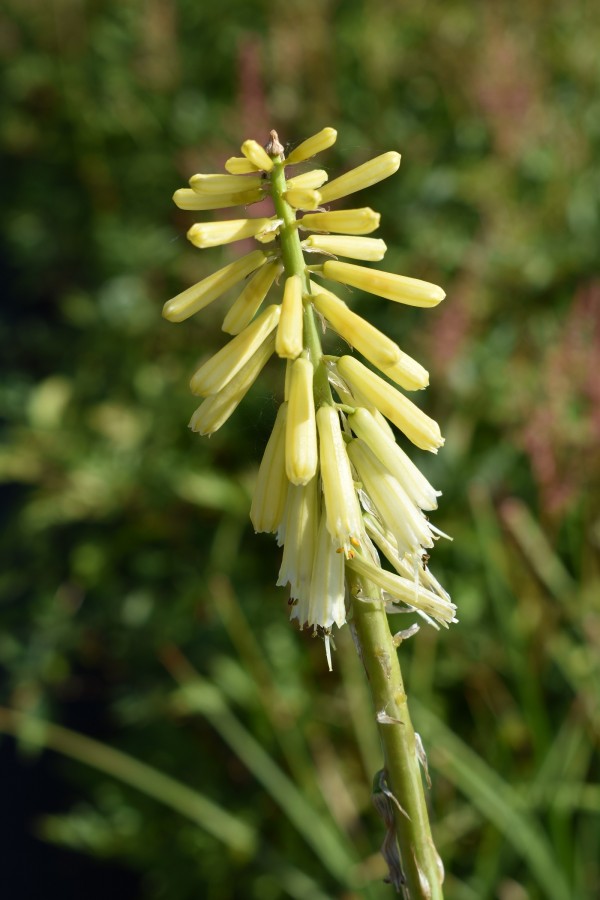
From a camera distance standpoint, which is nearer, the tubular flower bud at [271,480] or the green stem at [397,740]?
the green stem at [397,740]

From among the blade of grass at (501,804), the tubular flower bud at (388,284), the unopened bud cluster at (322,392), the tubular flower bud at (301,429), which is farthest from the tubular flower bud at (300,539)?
the blade of grass at (501,804)

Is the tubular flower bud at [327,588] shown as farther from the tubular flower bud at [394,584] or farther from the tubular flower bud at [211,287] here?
the tubular flower bud at [211,287]

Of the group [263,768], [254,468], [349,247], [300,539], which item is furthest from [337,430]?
[263,768]

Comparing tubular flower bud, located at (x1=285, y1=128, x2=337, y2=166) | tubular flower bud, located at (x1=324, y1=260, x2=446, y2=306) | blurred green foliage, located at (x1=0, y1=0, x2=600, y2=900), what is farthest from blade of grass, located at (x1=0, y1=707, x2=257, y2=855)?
tubular flower bud, located at (x1=285, y1=128, x2=337, y2=166)

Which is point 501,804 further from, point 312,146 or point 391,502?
point 312,146

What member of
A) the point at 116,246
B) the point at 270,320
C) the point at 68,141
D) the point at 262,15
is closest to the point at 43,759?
the point at 116,246

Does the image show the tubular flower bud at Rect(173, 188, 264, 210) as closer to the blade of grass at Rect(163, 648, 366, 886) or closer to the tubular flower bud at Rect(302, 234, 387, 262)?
the tubular flower bud at Rect(302, 234, 387, 262)

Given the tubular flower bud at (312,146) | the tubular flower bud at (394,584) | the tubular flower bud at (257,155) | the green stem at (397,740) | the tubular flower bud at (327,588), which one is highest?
the tubular flower bud at (312,146)

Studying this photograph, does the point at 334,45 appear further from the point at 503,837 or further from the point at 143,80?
the point at 503,837
